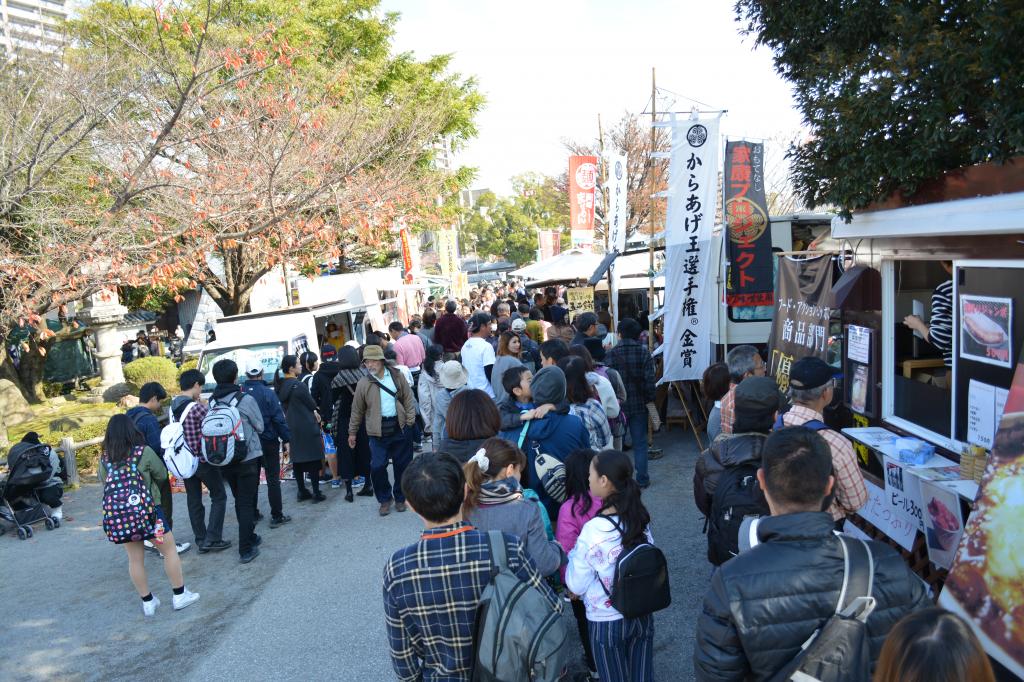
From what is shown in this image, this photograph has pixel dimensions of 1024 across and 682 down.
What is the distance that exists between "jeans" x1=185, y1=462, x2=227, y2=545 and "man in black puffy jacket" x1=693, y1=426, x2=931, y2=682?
5.19 metres

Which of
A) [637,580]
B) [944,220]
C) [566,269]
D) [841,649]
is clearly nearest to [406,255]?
[566,269]

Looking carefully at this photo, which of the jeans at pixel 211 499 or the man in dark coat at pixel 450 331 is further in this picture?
the man in dark coat at pixel 450 331

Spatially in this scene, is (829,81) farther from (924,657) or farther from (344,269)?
(344,269)

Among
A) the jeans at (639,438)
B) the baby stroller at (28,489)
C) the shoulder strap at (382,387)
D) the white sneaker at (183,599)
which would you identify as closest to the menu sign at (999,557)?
the jeans at (639,438)

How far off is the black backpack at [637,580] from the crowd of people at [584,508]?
12 mm

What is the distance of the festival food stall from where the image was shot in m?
2.84

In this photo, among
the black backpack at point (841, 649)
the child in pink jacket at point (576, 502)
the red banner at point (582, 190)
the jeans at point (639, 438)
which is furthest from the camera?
the red banner at point (582, 190)

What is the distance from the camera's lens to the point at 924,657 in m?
1.52

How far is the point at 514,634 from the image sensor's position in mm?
2309

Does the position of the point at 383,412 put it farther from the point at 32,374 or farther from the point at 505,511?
the point at 32,374

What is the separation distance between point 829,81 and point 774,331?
116 inches

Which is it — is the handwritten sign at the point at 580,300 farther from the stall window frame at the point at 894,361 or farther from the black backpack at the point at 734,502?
the black backpack at the point at 734,502

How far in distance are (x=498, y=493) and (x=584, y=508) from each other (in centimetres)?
54

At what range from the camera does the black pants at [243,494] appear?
6.12m
